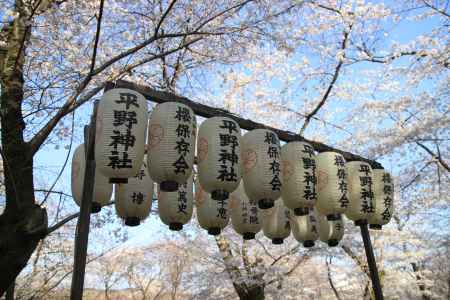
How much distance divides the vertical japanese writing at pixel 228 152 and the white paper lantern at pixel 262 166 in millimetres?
383

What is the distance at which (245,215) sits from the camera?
6.80m

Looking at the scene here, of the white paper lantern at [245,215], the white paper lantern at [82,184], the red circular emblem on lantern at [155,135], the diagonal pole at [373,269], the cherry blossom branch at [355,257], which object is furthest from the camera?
the cherry blossom branch at [355,257]

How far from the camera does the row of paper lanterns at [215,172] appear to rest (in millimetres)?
4688

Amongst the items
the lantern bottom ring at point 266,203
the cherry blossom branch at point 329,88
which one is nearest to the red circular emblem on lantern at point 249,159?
the lantern bottom ring at point 266,203

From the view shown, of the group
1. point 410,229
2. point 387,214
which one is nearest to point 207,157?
point 387,214

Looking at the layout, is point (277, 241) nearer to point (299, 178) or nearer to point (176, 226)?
point (299, 178)

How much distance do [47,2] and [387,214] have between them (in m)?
6.74

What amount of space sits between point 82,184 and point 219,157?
202 cm

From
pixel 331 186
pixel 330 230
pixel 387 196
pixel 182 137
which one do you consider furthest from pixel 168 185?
pixel 387 196

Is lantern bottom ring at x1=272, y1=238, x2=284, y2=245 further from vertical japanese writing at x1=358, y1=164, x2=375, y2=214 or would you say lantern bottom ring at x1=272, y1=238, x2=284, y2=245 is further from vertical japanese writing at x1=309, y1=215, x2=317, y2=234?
vertical japanese writing at x1=358, y1=164, x2=375, y2=214

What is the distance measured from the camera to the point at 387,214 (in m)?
7.01

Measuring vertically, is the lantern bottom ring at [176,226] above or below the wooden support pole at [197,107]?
below

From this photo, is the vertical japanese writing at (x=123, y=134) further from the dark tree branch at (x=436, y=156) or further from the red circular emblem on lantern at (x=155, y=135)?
the dark tree branch at (x=436, y=156)

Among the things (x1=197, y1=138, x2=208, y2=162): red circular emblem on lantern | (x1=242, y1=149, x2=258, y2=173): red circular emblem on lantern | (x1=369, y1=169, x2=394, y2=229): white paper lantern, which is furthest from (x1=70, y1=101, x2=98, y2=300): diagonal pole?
(x1=369, y1=169, x2=394, y2=229): white paper lantern
